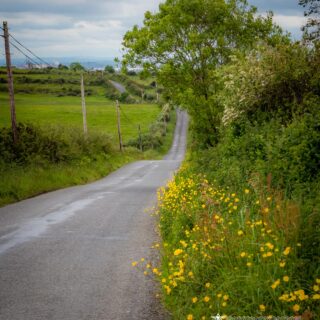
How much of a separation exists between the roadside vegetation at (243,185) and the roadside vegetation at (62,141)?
411 cm

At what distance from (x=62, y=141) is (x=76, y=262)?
2071 centimetres

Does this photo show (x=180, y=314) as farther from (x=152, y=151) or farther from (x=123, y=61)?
(x=152, y=151)

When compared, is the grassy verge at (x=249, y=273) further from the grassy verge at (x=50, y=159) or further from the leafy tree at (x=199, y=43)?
the leafy tree at (x=199, y=43)

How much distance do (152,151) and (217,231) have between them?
5701 cm

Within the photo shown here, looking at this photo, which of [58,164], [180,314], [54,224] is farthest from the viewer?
[58,164]

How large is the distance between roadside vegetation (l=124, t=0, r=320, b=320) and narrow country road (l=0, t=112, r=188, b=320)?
548mm

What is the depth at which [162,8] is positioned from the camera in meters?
21.2

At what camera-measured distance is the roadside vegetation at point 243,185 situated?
190 inches

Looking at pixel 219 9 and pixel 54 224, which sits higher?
pixel 219 9

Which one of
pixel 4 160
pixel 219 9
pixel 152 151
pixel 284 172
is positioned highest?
pixel 219 9

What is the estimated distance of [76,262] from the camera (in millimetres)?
7805

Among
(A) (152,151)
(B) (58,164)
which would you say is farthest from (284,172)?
(A) (152,151)

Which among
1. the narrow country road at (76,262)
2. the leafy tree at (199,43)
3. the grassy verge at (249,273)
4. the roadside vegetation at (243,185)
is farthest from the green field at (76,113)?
the grassy verge at (249,273)

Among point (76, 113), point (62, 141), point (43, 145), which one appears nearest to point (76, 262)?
point (43, 145)
